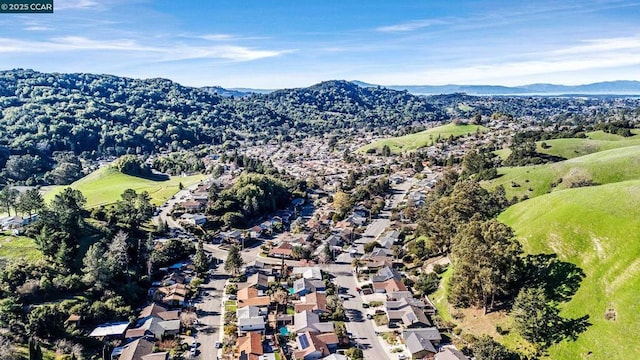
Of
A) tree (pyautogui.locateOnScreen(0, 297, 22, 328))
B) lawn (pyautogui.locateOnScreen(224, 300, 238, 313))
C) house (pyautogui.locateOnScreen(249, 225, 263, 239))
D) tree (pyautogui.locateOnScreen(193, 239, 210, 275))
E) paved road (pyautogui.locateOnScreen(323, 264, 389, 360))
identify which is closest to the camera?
tree (pyautogui.locateOnScreen(0, 297, 22, 328))

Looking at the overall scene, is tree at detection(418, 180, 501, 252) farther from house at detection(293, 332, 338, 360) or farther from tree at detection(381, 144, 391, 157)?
tree at detection(381, 144, 391, 157)

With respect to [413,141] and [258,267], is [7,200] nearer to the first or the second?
[258,267]

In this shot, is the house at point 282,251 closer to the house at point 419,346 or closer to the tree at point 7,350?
the house at point 419,346

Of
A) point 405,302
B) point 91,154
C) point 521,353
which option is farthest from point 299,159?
point 521,353

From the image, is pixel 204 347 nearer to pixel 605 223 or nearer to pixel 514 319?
pixel 514 319

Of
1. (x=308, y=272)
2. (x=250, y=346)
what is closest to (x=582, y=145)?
(x=308, y=272)

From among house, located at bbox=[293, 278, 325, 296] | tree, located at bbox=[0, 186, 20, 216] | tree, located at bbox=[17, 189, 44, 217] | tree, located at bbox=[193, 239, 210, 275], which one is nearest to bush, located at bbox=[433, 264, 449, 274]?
house, located at bbox=[293, 278, 325, 296]
